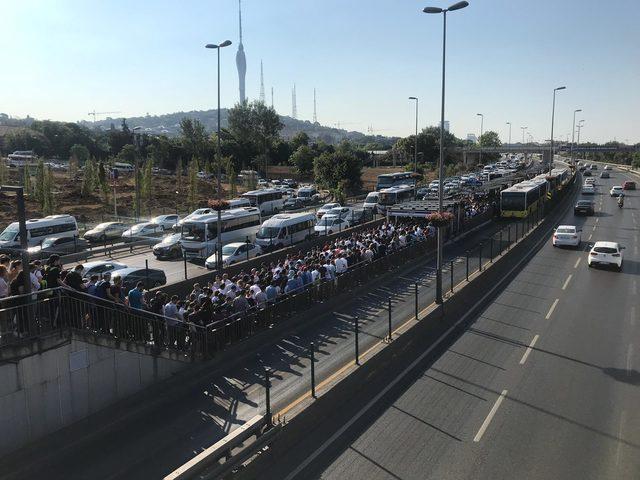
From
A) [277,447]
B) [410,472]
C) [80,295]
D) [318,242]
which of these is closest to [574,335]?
[410,472]

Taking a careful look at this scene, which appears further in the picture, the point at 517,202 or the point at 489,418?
the point at 517,202

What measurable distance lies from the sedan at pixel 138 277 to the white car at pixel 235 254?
483 centimetres

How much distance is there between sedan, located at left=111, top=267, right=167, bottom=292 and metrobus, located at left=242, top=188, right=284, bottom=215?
90.8ft

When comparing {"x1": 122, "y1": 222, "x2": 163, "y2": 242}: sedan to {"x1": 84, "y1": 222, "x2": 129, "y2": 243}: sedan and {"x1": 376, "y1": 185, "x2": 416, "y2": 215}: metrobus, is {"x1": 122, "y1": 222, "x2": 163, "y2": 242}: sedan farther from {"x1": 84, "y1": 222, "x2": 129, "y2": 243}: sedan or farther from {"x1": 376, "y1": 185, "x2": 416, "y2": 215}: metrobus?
{"x1": 376, "y1": 185, "x2": 416, "y2": 215}: metrobus

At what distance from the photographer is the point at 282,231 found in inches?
1192

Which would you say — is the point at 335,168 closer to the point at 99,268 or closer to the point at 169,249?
the point at 169,249

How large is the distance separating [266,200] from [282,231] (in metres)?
20.6

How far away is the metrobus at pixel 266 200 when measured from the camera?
49.1m

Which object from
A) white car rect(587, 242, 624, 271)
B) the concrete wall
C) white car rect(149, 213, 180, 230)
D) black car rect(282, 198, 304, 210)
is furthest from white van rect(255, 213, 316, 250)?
black car rect(282, 198, 304, 210)

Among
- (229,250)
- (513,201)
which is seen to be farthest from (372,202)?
(229,250)

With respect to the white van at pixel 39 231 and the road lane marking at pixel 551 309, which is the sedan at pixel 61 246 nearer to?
the white van at pixel 39 231

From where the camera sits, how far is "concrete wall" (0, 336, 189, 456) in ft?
32.2


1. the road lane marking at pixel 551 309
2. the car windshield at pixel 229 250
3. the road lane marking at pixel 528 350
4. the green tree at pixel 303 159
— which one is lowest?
the road lane marking at pixel 528 350

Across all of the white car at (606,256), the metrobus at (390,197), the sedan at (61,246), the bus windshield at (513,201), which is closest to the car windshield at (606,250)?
the white car at (606,256)
